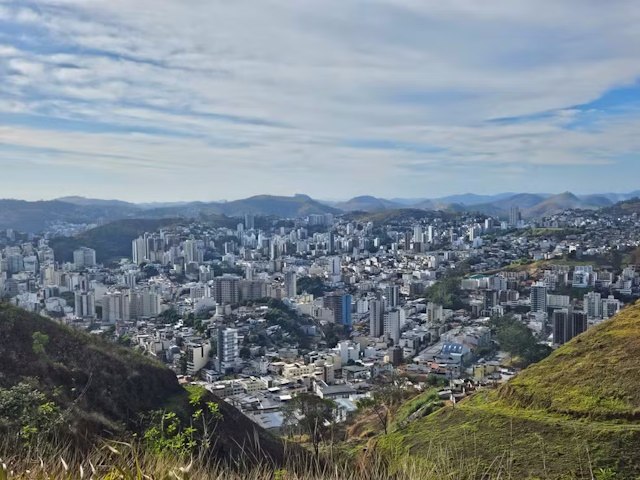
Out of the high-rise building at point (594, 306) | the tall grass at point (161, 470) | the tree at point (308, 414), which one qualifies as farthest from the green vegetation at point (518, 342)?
the tall grass at point (161, 470)

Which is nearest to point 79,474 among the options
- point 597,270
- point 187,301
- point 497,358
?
point 497,358

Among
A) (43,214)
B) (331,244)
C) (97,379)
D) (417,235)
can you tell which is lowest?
(331,244)

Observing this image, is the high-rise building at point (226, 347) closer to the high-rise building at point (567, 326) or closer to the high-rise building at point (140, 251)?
the high-rise building at point (567, 326)

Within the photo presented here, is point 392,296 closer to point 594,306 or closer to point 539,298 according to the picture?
point 539,298

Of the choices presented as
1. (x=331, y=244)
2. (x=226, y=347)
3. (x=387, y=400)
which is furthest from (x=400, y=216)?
(x=387, y=400)

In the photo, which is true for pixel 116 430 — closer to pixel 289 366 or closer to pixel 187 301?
pixel 289 366

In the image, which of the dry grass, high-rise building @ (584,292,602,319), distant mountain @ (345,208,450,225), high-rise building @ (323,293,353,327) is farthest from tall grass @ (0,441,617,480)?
distant mountain @ (345,208,450,225)
